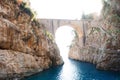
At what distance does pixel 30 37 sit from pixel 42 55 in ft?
17.9

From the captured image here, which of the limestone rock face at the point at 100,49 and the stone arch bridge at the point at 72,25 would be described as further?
the stone arch bridge at the point at 72,25

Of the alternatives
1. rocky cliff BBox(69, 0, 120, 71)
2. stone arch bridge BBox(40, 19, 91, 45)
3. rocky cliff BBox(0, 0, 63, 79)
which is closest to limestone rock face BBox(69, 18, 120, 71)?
rocky cliff BBox(69, 0, 120, 71)

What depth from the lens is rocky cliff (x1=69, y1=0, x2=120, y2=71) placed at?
48406 millimetres

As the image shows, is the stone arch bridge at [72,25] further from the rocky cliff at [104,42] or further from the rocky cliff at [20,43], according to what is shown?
the rocky cliff at [20,43]

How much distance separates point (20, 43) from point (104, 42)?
72.7 feet

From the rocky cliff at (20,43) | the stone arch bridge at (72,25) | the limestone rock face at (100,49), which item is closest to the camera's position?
the rocky cliff at (20,43)

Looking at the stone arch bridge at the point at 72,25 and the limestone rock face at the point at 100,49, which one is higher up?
the stone arch bridge at the point at 72,25

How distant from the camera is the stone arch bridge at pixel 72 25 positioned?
208 feet

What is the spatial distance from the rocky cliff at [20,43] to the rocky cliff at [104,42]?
12221mm

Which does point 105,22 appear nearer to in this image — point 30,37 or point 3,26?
point 30,37

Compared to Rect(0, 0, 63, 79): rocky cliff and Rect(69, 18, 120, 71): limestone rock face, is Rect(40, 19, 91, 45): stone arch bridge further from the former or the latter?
Rect(0, 0, 63, 79): rocky cliff

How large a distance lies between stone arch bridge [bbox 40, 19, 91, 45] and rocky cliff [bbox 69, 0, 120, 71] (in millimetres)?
642

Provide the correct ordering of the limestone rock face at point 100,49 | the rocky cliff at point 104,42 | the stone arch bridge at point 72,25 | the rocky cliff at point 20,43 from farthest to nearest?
the stone arch bridge at point 72,25, the rocky cliff at point 104,42, the limestone rock face at point 100,49, the rocky cliff at point 20,43

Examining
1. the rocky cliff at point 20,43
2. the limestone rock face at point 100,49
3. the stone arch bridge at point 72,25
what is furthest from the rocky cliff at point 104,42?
the rocky cliff at point 20,43
